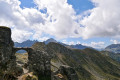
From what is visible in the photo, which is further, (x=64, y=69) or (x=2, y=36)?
(x=2, y=36)

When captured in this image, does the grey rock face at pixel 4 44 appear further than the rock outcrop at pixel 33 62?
Yes

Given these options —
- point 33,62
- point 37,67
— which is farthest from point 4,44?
point 37,67

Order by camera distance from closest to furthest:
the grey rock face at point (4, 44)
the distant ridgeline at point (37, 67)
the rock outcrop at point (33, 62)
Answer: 1. the distant ridgeline at point (37, 67)
2. the rock outcrop at point (33, 62)
3. the grey rock face at point (4, 44)

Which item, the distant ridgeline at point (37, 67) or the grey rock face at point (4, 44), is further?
the grey rock face at point (4, 44)

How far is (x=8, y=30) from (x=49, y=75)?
75.3 ft

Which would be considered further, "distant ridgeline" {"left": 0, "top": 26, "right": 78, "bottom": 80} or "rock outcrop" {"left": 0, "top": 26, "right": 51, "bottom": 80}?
"rock outcrop" {"left": 0, "top": 26, "right": 51, "bottom": 80}

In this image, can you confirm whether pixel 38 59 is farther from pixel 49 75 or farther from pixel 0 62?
pixel 0 62

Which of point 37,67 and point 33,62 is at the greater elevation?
point 33,62

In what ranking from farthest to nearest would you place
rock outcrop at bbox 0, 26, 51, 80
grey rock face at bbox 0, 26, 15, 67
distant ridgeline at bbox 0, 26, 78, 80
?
grey rock face at bbox 0, 26, 15, 67, rock outcrop at bbox 0, 26, 51, 80, distant ridgeline at bbox 0, 26, 78, 80

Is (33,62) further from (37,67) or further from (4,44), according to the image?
(4,44)

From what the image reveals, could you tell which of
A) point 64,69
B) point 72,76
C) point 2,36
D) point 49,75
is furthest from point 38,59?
point 2,36

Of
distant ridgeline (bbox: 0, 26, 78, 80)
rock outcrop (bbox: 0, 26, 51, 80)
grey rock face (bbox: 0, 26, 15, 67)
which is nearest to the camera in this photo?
distant ridgeline (bbox: 0, 26, 78, 80)

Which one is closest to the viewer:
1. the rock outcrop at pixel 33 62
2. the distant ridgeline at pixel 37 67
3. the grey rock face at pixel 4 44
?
the distant ridgeline at pixel 37 67

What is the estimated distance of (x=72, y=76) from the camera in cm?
3603
